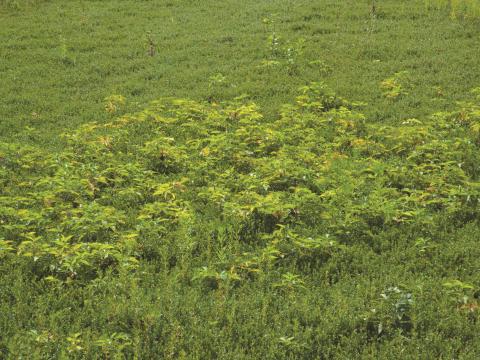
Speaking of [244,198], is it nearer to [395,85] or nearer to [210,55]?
[395,85]

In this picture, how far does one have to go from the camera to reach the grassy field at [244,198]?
550cm

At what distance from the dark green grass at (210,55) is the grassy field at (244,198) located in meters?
0.09

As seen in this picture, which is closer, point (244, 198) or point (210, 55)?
point (244, 198)

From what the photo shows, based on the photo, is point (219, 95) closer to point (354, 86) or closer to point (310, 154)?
point (354, 86)

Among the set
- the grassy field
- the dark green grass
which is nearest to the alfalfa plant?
the grassy field

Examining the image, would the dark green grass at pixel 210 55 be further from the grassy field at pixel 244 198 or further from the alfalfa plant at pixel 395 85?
the alfalfa plant at pixel 395 85

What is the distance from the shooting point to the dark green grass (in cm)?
1180

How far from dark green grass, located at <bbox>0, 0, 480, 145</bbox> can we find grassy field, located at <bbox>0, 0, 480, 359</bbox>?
88 mm

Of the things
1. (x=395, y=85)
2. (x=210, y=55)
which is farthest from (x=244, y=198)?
(x=210, y=55)

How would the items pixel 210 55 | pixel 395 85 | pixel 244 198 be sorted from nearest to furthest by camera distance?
pixel 244 198 → pixel 395 85 → pixel 210 55

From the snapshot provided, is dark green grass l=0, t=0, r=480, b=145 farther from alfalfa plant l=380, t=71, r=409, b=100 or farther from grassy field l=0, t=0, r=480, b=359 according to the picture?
alfalfa plant l=380, t=71, r=409, b=100

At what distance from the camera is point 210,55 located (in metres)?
14.6

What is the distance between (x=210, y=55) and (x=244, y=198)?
25.9ft

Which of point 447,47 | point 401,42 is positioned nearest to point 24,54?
point 401,42
